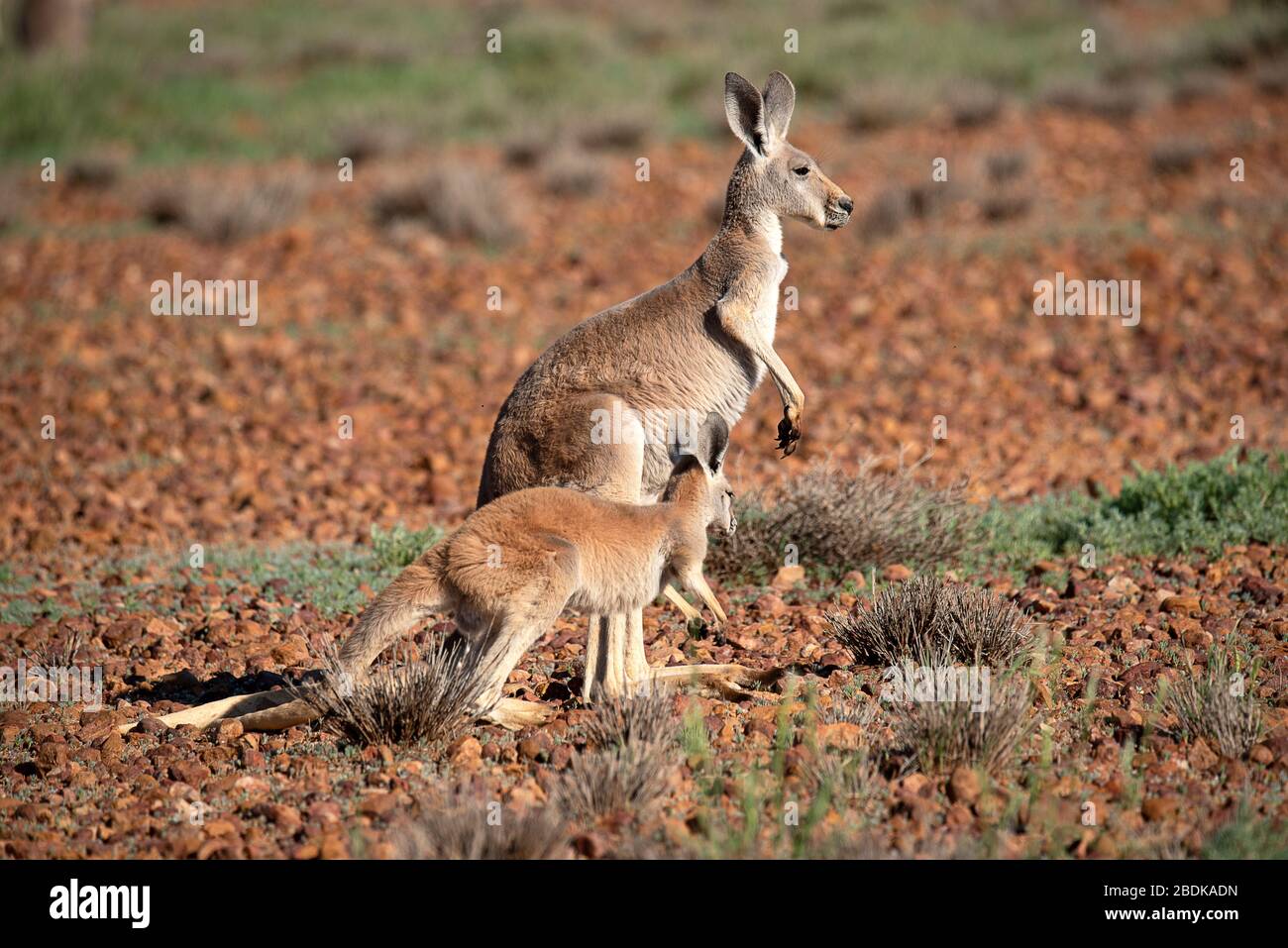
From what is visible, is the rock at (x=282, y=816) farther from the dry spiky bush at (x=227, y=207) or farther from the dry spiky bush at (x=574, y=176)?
the dry spiky bush at (x=574, y=176)

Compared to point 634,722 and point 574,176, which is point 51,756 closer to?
point 634,722

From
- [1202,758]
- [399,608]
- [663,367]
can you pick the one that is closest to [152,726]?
[399,608]

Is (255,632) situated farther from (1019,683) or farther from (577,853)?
(1019,683)

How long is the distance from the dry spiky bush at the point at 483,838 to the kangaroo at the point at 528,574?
0.77 meters

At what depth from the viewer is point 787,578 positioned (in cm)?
698

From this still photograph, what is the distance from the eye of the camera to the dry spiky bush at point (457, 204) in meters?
13.5

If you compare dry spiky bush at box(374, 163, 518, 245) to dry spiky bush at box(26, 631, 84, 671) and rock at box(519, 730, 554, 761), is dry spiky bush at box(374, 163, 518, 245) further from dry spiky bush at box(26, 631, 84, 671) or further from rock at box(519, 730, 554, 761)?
rock at box(519, 730, 554, 761)

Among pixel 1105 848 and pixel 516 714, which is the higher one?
pixel 516 714

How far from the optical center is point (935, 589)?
5605 mm

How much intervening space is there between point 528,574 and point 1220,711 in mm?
2357

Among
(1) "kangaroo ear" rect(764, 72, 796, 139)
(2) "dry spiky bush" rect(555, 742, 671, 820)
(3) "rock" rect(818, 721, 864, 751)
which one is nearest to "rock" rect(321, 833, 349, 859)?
(2) "dry spiky bush" rect(555, 742, 671, 820)

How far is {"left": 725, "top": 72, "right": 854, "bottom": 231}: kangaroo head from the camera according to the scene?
5.98 meters

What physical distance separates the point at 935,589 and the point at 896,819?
5.15ft

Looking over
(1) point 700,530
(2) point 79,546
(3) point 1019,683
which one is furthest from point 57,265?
(3) point 1019,683
